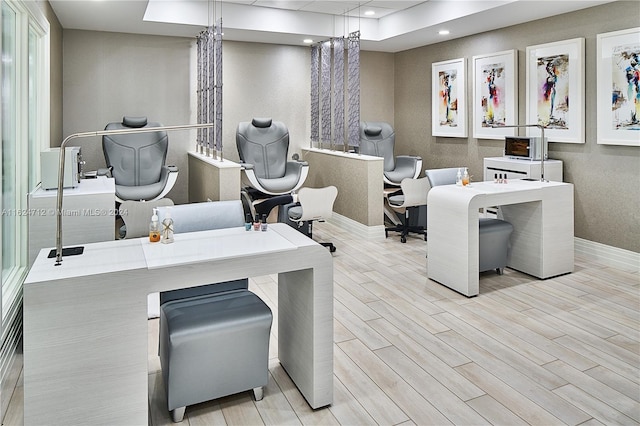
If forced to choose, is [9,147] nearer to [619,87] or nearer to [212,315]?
[212,315]

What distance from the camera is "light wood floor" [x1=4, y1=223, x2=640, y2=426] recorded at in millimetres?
2254

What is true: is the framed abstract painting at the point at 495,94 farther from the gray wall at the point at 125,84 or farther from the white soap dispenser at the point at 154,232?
the white soap dispenser at the point at 154,232

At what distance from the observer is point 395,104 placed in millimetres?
7832

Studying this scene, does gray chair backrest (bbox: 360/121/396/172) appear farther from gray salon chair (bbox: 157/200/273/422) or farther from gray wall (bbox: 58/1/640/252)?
gray salon chair (bbox: 157/200/273/422)

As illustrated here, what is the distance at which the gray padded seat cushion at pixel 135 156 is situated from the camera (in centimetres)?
557

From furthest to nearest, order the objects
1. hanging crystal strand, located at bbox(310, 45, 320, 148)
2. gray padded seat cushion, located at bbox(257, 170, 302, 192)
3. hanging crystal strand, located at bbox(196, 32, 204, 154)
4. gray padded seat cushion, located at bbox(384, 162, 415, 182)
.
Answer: hanging crystal strand, located at bbox(310, 45, 320, 148) < hanging crystal strand, located at bbox(196, 32, 204, 154) < gray padded seat cushion, located at bbox(384, 162, 415, 182) < gray padded seat cushion, located at bbox(257, 170, 302, 192)

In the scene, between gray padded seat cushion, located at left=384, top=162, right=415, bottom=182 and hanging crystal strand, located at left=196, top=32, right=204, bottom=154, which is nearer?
gray padded seat cushion, located at left=384, top=162, right=415, bottom=182

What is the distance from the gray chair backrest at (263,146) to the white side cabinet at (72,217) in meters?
2.40

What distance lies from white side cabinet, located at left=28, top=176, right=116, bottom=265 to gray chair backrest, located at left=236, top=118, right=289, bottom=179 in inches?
94.6

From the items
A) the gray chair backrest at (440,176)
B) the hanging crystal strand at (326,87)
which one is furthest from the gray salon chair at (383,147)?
the gray chair backrest at (440,176)

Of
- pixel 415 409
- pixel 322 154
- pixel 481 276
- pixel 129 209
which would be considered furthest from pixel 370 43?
pixel 415 409

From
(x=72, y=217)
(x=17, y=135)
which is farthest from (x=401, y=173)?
(x=17, y=135)

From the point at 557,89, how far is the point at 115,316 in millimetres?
4781

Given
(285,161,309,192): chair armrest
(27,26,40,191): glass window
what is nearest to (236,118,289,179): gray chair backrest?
(285,161,309,192): chair armrest
